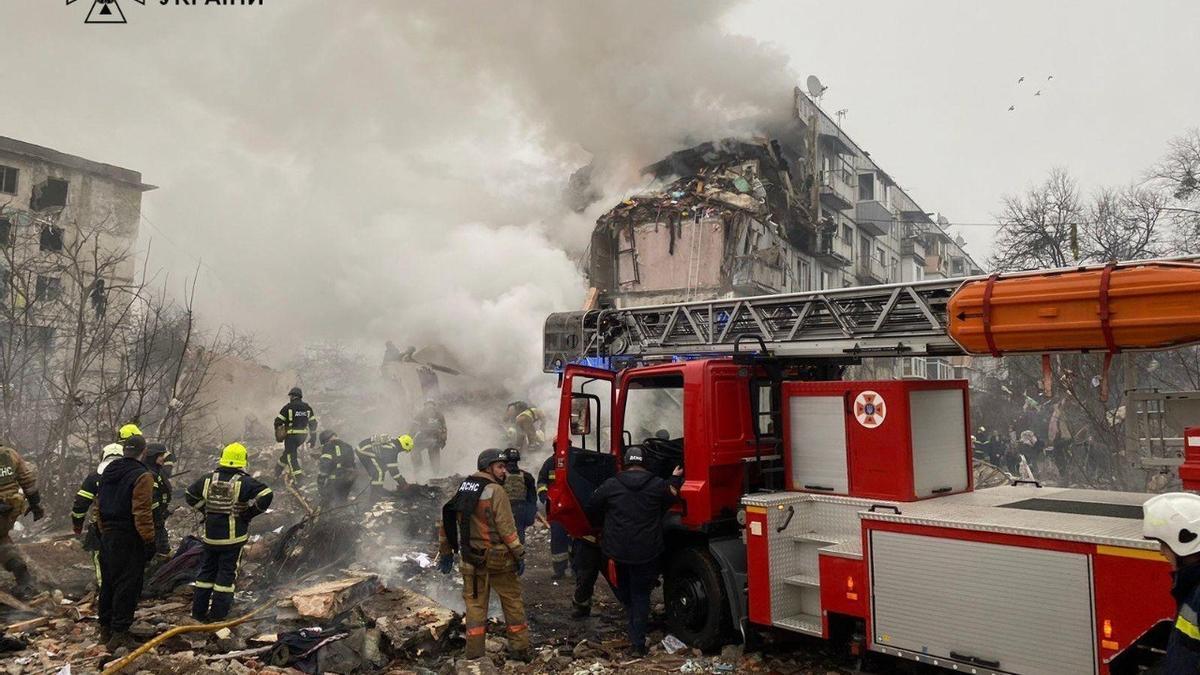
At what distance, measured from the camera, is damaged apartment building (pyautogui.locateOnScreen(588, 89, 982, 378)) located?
22.7 meters

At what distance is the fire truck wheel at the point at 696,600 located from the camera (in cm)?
575

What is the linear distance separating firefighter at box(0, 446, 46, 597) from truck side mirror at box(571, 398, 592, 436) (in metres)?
5.05

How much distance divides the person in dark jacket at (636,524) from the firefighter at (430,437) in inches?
339

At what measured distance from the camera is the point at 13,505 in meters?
6.64

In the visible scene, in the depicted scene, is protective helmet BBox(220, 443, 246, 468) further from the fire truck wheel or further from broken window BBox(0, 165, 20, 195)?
broken window BBox(0, 165, 20, 195)

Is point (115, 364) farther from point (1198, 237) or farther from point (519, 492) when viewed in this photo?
point (1198, 237)

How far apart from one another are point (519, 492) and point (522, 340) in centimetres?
1069

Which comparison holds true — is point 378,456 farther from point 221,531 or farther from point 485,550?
point 485,550

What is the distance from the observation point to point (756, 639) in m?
5.64

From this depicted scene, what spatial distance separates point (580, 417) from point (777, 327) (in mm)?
1983

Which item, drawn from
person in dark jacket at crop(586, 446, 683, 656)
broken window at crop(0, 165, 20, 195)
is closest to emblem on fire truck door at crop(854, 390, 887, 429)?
person in dark jacket at crop(586, 446, 683, 656)

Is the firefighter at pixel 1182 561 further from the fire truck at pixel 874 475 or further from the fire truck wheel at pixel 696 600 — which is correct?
the fire truck wheel at pixel 696 600

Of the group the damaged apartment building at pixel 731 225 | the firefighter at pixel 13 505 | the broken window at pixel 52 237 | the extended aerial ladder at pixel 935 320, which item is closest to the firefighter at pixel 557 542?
the extended aerial ladder at pixel 935 320

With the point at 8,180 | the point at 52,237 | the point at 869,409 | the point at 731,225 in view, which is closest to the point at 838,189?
the point at 731,225
